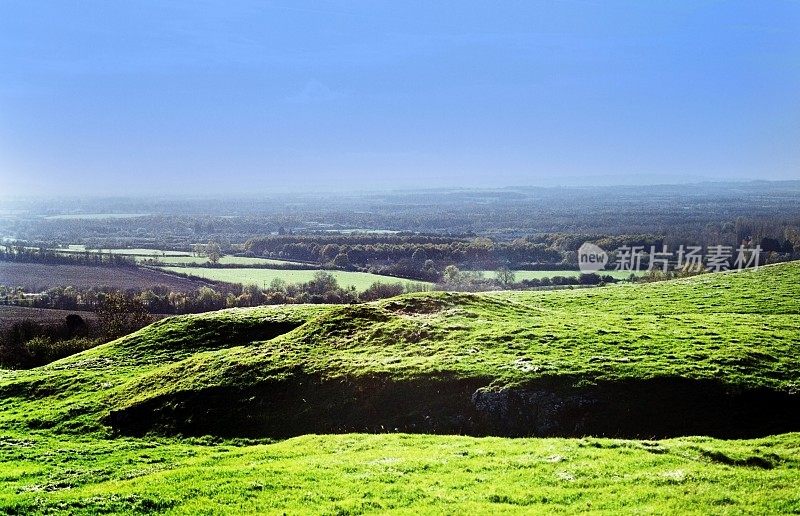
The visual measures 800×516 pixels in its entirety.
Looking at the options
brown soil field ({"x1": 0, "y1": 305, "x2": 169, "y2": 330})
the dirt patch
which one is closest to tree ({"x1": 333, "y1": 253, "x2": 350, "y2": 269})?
brown soil field ({"x1": 0, "y1": 305, "x2": 169, "y2": 330})

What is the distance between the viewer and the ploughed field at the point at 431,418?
670 inches

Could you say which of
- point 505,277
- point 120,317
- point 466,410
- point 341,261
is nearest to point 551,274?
point 505,277

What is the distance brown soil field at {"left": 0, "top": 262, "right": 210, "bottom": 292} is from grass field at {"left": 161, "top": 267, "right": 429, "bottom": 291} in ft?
23.2

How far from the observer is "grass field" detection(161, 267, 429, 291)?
13806 cm

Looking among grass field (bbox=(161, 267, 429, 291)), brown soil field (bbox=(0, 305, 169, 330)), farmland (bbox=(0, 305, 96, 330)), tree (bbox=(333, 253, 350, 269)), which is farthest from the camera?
tree (bbox=(333, 253, 350, 269))

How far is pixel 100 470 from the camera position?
74.2 feet

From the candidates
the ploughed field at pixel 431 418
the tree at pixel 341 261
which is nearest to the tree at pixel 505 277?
the tree at pixel 341 261

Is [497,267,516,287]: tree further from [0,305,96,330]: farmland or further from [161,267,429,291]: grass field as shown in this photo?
[0,305,96,330]: farmland

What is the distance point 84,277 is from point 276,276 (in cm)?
5660

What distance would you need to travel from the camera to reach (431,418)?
25906mm

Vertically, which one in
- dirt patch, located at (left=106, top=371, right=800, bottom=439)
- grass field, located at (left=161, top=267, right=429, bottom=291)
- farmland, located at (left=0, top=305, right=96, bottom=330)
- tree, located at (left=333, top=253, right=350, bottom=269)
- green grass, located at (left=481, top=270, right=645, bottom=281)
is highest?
dirt patch, located at (left=106, top=371, right=800, bottom=439)

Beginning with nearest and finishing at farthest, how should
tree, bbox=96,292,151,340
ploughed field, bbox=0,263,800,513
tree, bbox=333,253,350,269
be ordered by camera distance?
ploughed field, bbox=0,263,800,513 → tree, bbox=96,292,151,340 → tree, bbox=333,253,350,269

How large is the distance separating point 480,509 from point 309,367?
59.2 feet

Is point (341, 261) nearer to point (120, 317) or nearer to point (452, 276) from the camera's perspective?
point (452, 276)
